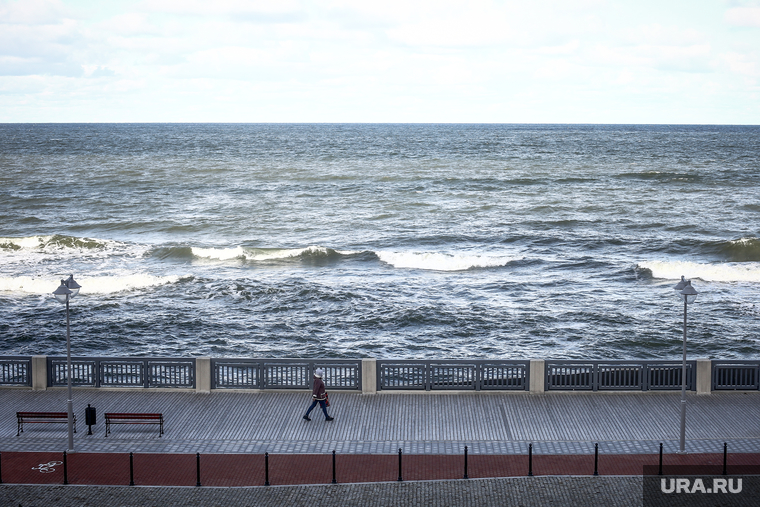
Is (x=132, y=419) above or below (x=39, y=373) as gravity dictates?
below

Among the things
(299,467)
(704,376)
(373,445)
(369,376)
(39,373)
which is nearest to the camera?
(299,467)

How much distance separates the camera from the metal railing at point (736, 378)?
66.5 ft

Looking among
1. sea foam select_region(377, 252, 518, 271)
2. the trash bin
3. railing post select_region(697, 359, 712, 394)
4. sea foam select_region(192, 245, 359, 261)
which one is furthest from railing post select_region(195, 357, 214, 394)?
sea foam select_region(192, 245, 359, 261)

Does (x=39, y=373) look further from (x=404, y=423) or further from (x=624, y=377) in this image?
(x=624, y=377)

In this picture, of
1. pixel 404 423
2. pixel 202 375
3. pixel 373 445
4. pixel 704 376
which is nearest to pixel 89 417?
pixel 202 375

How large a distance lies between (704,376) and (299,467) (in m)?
11.4

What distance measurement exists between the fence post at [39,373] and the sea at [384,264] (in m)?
10.4

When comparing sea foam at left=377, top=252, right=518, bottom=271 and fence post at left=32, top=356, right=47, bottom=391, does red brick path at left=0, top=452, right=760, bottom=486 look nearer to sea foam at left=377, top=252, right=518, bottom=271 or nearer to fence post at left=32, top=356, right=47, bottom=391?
fence post at left=32, top=356, right=47, bottom=391

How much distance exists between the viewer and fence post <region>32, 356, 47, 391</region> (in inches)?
822

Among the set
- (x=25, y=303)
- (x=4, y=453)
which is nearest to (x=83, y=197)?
(x=25, y=303)

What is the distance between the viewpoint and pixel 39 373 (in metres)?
21.0

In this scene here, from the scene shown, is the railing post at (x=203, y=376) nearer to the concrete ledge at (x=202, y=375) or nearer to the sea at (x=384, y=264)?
the concrete ledge at (x=202, y=375)

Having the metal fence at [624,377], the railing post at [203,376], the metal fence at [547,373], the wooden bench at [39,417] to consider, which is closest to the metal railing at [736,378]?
the metal fence at [547,373]

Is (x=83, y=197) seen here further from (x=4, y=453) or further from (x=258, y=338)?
(x=4, y=453)
